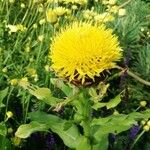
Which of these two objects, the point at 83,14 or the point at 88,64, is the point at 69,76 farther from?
the point at 83,14

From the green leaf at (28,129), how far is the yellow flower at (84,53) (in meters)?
0.26

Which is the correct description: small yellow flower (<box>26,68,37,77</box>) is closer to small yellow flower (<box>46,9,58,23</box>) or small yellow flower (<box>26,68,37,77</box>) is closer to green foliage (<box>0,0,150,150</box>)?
green foliage (<box>0,0,150,150</box>)

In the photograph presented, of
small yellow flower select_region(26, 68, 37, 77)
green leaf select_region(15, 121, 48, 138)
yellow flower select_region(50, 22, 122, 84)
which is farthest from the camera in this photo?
small yellow flower select_region(26, 68, 37, 77)

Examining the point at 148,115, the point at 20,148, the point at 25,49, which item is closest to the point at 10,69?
the point at 25,49

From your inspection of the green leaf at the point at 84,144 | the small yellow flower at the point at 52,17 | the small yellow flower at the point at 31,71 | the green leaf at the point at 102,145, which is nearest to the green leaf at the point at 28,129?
the green leaf at the point at 84,144

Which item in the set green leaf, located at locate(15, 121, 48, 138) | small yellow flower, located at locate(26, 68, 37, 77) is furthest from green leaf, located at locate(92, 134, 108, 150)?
small yellow flower, located at locate(26, 68, 37, 77)

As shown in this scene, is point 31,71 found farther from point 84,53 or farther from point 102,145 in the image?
point 84,53

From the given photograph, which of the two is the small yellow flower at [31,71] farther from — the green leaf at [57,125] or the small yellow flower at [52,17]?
the green leaf at [57,125]

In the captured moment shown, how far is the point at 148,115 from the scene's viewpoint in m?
1.80

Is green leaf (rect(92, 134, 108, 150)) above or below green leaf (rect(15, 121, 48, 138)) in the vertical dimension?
below

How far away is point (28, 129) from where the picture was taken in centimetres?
180

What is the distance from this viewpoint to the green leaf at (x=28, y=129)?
1.79 metres

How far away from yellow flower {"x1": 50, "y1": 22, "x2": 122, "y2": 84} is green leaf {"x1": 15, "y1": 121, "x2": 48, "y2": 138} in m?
0.26

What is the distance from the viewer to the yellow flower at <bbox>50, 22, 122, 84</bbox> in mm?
1585
